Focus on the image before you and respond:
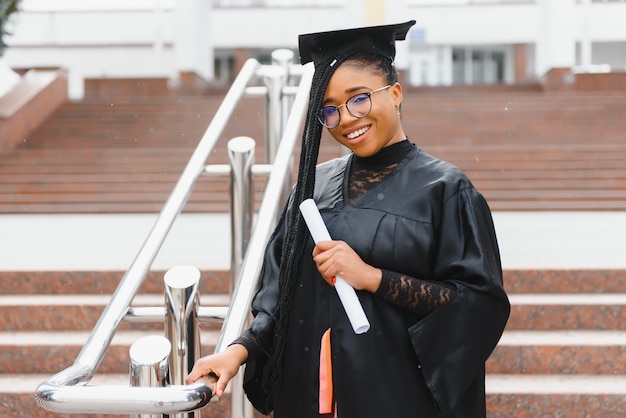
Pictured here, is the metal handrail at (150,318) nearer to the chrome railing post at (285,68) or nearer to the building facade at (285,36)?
the chrome railing post at (285,68)

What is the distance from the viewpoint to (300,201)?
1962mm

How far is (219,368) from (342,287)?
338 mm

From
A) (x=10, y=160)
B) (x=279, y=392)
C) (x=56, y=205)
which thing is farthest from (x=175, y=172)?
(x=279, y=392)

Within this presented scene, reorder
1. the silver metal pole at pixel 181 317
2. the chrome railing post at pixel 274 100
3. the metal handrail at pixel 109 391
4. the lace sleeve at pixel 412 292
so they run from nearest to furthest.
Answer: the metal handrail at pixel 109 391 → the lace sleeve at pixel 412 292 → the silver metal pole at pixel 181 317 → the chrome railing post at pixel 274 100

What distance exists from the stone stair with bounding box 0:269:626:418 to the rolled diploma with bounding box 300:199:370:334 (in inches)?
73.5

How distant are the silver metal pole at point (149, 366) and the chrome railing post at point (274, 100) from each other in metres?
2.35

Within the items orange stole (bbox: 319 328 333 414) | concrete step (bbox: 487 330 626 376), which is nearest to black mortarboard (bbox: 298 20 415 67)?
orange stole (bbox: 319 328 333 414)

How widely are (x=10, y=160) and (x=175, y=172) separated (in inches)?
85.1

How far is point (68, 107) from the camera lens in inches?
530

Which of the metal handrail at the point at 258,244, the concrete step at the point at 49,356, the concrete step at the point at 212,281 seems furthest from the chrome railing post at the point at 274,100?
the concrete step at the point at 49,356

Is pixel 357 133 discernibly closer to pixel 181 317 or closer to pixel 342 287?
pixel 342 287

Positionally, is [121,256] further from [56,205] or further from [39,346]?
[56,205]

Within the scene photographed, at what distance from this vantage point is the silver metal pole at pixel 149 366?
1.78m

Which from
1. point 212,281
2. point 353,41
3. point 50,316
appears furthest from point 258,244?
point 50,316
